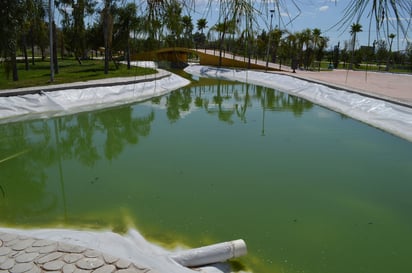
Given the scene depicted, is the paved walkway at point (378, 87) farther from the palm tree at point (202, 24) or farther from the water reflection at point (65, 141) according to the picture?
the palm tree at point (202, 24)

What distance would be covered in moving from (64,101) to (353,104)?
8544mm

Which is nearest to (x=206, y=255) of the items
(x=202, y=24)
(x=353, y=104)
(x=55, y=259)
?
(x=55, y=259)

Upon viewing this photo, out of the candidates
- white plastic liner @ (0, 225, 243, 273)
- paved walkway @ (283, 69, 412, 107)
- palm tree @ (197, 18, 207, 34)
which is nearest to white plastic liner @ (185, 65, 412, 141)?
paved walkway @ (283, 69, 412, 107)

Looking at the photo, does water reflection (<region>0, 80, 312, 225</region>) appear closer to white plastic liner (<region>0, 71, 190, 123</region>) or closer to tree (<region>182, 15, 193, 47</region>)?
white plastic liner (<region>0, 71, 190, 123</region>)

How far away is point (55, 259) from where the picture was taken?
8.53 feet

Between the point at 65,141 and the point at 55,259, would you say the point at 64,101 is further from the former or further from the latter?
the point at 55,259

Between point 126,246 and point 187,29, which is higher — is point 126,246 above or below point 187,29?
below

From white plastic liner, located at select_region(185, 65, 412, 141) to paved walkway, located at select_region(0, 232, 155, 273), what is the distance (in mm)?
3609

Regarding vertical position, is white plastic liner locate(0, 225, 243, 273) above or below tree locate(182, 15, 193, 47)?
below

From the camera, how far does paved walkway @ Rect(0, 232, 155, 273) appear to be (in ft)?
8.15

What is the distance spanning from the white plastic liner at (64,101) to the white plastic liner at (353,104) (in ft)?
12.7

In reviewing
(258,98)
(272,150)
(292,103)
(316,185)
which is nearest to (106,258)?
(316,185)

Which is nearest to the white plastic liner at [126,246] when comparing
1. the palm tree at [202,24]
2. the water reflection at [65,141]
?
the water reflection at [65,141]

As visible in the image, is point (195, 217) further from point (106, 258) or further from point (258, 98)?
point (258, 98)
